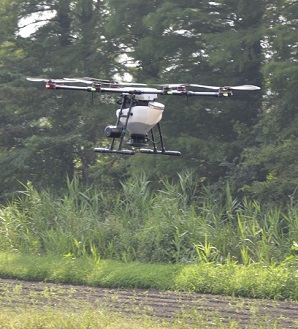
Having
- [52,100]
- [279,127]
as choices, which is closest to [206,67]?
[279,127]

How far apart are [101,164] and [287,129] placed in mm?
6804

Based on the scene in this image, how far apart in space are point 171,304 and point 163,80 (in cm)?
1249

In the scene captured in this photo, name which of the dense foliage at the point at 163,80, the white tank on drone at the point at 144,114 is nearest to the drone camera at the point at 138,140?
the white tank on drone at the point at 144,114

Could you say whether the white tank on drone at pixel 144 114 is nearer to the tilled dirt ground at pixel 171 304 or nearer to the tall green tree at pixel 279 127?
the tilled dirt ground at pixel 171 304

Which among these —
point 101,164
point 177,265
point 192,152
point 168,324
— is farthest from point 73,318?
point 101,164

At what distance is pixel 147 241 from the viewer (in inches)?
607

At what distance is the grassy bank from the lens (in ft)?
38.9

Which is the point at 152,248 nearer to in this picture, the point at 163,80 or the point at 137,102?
the point at 137,102

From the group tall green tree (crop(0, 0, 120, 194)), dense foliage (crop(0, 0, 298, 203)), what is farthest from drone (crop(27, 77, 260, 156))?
tall green tree (crop(0, 0, 120, 194))

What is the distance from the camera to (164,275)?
13195 mm

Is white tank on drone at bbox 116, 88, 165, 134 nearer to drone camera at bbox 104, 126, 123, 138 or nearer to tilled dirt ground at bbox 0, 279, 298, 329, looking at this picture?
drone camera at bbox 104, 126, 123, 138

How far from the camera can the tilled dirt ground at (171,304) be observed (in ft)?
30.2

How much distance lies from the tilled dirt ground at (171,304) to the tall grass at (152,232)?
6.35ft

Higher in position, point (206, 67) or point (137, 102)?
point (137, 102)
